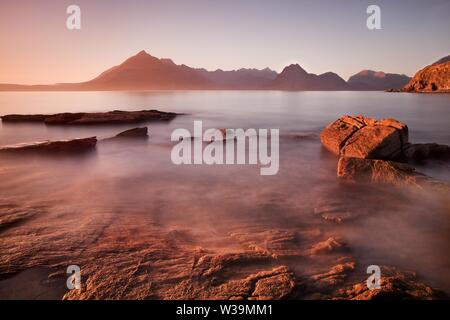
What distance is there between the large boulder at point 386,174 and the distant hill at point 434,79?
133 m

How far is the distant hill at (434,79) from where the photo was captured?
111 metres

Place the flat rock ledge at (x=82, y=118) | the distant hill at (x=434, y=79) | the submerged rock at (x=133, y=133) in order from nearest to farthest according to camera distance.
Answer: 1. the submerged rock at (x=133, y=133)
2. the flat rock ledge at (x=82, y=118)
3. the distant hill at (x=434, y=79)

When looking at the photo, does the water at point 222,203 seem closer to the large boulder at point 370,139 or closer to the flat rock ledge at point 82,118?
the large boulder at point 370,139

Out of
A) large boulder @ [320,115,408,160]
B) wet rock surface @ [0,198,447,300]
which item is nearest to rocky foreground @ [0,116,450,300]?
wet rock surface @ [0,198,447,300]

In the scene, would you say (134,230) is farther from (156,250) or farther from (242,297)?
(242,297)

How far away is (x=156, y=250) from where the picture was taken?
173 inches

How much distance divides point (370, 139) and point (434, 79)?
141 m

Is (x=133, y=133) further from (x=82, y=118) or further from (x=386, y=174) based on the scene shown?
(x=386, y=174)

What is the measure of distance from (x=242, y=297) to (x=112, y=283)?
5.79 ft

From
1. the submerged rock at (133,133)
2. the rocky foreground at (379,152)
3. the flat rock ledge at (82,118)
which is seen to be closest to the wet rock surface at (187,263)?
the rocky foreground at (379,152)

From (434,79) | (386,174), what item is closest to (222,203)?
(386,174)

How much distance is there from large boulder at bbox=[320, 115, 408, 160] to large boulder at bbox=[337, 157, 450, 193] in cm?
188

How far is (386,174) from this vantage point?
8.04 m
